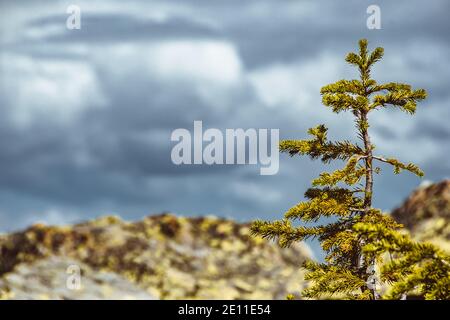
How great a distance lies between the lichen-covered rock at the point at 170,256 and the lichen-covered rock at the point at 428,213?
25.4ft

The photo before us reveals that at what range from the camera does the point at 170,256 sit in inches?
1420

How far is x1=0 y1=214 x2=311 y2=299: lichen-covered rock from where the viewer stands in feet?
108

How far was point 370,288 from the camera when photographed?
526 inches

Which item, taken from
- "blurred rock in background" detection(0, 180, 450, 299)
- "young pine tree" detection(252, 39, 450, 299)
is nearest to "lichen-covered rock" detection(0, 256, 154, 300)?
"blurred rock in background" detection(0, 180, 450, 299)

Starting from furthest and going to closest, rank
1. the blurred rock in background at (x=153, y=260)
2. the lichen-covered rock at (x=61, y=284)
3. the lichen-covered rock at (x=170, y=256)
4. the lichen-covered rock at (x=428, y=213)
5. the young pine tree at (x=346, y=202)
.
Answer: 1. the lichen-covered rock at (x=428, y=213)
2. the lichen-covered rock at (x=170, y=256)
3. the blurred rock in background at (x=153, y=260)
4. the lichen-covered rock at (x=61, y=284)
5. the young pine tree at (x=346, y=202)

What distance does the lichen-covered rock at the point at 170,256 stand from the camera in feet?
108

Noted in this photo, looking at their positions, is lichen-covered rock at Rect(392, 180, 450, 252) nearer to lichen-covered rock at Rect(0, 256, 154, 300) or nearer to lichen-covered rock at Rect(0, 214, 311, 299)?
lichen-covered rock at Rect(0, 214, 311, 299)

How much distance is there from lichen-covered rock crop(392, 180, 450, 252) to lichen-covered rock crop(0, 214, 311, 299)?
7.73 m

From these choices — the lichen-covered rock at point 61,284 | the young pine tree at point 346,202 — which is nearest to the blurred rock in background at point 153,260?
the lichen-covered rock at point 61,284

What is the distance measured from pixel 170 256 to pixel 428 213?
57.3ft

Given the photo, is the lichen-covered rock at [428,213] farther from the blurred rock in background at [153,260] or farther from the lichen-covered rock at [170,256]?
the lichen-covered rock at [170,256]

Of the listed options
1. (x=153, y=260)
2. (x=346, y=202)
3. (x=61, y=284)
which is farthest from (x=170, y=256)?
(x=346, y=202)

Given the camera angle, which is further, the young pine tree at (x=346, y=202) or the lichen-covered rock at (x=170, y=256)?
the lichen-covered rock at (x=170, y=256)
